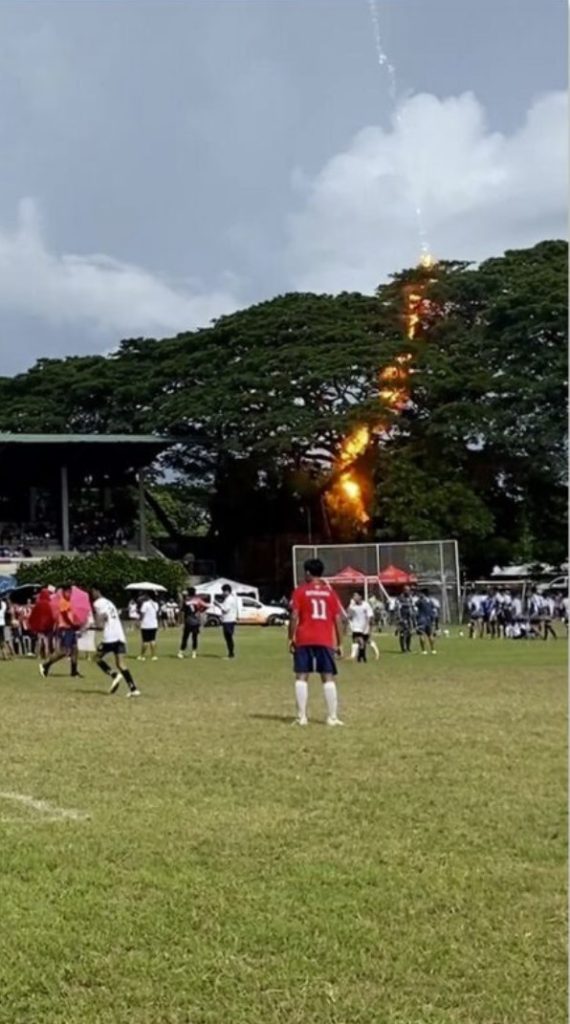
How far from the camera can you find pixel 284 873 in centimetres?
648

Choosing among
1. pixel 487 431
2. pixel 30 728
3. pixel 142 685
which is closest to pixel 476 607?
pixel 487 431

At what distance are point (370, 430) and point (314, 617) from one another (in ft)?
128

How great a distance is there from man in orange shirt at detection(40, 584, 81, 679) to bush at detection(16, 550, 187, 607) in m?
26.7

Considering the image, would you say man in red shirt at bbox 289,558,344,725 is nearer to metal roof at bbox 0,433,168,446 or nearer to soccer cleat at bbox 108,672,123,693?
soccer cleat at bbox 108,672,123,693

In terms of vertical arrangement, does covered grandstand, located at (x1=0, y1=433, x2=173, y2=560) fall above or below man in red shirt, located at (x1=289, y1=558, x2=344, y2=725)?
above

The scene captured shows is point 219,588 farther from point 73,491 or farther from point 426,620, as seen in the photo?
point 426,620

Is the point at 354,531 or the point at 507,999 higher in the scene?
the point at 354,531

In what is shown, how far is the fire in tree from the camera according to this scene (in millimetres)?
51594

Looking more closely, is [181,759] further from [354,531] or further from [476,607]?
[354,531]

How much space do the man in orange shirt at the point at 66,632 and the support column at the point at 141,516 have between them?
116 ft

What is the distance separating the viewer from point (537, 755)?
10.6 metres

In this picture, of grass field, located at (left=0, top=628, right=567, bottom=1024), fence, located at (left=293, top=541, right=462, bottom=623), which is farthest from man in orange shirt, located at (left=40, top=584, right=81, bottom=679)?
fence, located at (left=293, top=541, right=462, bottom=623)

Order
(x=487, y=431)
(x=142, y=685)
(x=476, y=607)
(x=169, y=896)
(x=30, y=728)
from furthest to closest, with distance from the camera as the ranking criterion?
(x=487, y=431) < (x=476, y=607) < (x=142, y=685) < (x=30, y=728) < (x=169, y=896)

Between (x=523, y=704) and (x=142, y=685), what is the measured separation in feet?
21.5
